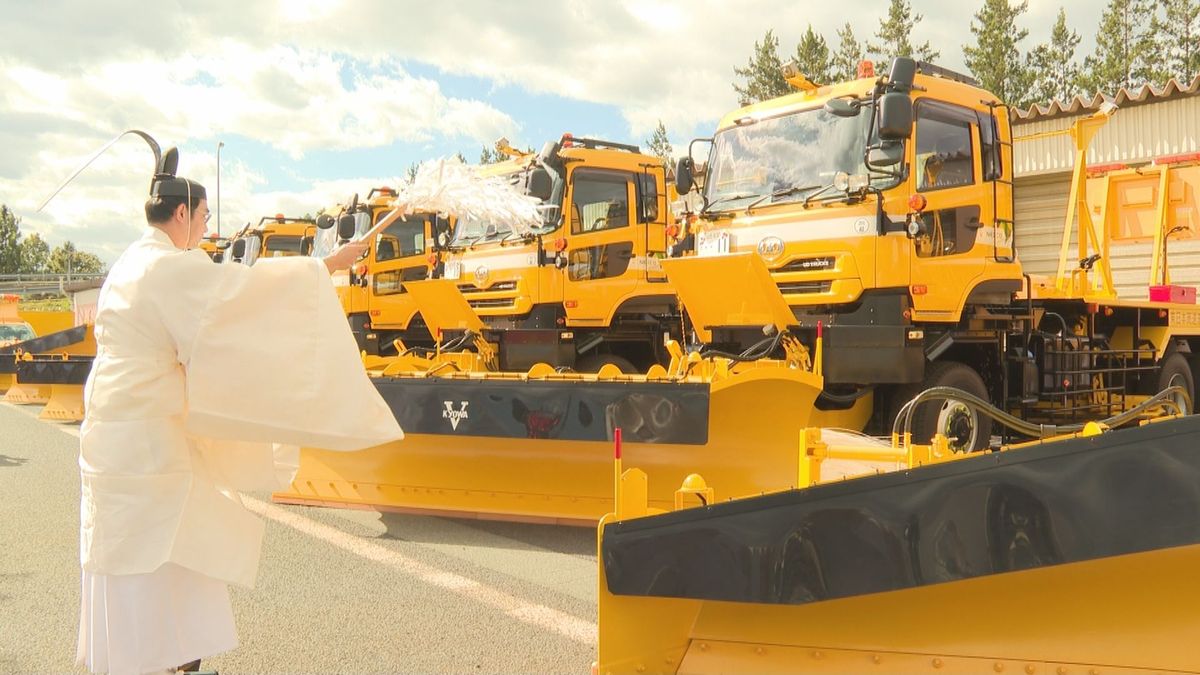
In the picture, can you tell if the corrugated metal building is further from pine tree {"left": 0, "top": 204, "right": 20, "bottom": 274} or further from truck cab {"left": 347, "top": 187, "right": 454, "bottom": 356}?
pine tree {"left": 0, "top": 204, "right": 20, "bottom": 274}

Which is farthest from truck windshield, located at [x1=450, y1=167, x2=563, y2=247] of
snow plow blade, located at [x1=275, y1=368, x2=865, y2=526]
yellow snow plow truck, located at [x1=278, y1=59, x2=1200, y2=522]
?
snow plow blade, located at [x1=275, y1=368, x2=865, y2=526]

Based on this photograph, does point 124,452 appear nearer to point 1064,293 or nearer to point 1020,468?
point 1020,468

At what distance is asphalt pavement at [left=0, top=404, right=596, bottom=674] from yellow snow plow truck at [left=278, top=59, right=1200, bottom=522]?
30 centimetres

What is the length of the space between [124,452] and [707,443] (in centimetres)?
300

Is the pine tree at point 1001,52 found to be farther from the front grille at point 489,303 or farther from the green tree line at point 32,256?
the green tree line at point 32,256

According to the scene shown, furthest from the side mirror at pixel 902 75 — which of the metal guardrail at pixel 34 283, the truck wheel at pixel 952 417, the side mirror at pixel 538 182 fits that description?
the metal guardrail at pixel 34 283

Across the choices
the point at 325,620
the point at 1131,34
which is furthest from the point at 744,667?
the point at 1131,34

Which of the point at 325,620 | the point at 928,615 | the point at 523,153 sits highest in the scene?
the point at 523,153

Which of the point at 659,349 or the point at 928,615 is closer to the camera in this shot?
the point at 928,615

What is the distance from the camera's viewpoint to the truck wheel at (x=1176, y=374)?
9195 mm

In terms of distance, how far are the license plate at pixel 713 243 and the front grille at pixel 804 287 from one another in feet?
1.81

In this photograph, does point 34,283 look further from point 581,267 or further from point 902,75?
point 902,75

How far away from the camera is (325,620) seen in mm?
4059

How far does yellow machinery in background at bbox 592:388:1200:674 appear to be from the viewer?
1.98 meters
